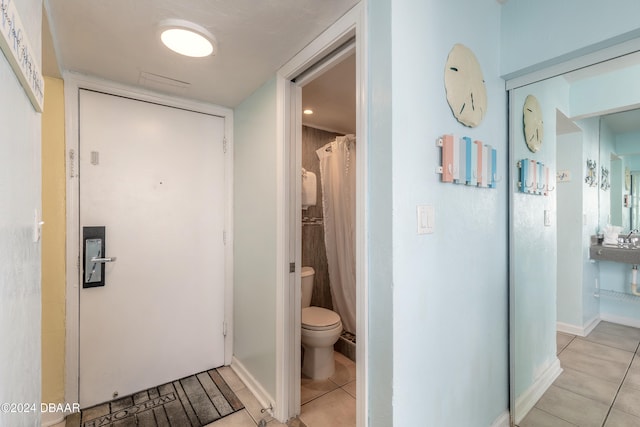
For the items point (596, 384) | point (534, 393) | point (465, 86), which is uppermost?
point (465, 86)

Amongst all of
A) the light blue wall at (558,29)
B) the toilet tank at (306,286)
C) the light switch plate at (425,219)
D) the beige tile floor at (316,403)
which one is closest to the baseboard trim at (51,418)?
the beige tile floor at (316,403)

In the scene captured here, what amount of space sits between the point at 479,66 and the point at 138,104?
218 centimetres

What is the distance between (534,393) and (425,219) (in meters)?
1.35

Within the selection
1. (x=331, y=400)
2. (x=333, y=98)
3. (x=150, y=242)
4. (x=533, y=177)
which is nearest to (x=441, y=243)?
(x=533, y=177)

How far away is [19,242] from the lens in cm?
72

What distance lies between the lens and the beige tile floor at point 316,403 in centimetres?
172

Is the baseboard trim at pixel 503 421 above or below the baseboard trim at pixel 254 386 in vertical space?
above

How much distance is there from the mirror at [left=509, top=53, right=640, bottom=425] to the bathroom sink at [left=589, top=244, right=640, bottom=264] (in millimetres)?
41

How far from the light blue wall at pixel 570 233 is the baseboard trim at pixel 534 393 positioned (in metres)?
0.31

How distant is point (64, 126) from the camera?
69.0 inches

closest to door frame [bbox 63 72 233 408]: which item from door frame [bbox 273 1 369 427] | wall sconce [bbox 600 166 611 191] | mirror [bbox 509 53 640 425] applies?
door frame [bbox 273 1 369 427]

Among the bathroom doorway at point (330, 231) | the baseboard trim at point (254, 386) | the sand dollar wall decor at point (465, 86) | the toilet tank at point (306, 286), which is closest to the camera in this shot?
the sand dollar wall decor at point (465, 86)

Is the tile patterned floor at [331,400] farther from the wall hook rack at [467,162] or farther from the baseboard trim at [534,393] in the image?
the wall hook rack at [467,162]

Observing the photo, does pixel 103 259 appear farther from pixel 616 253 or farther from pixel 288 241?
pixel 616 253
